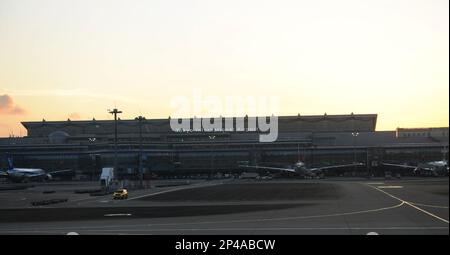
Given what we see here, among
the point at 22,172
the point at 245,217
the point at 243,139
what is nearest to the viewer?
the point at 243,139

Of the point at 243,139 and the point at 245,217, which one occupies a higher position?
the point at 243,139

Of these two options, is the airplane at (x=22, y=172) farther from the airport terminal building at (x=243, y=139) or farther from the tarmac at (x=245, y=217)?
the tarmac at (x=245, y=217)

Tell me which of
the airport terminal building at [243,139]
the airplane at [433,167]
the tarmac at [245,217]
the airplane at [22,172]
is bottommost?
the tarmac at [245,217]

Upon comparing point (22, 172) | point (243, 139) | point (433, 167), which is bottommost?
point (22, 172)

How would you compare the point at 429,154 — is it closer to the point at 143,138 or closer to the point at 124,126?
the point at 143,138

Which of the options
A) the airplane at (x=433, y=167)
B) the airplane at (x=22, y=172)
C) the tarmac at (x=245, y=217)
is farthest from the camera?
the airplane at (x=22, y=172)

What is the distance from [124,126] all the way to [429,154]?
10.5m

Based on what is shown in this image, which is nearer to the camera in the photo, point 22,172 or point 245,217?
point 245,217

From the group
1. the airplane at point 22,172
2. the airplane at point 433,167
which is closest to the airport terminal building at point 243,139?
the airplane at point 433,167

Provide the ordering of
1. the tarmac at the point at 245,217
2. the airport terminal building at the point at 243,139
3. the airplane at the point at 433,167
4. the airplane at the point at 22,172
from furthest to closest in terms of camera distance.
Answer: the airplane at the point at 22,172 < the tarmac at the point at 245,217 < the airport terminal building at the point at 243,139 < the airplane at the point at 433,167

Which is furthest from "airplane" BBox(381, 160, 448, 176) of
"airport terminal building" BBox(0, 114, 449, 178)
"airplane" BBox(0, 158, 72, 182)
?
"airplane" BBox(0, 158, 72, 182)

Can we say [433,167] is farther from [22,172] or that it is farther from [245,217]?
[22,172]

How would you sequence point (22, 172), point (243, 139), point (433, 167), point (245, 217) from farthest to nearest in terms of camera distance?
point (22, 172), point (245, 217), point (243, 139), point (433, 167)

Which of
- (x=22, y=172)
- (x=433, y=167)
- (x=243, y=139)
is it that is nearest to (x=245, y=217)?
(x=22, y=172)
